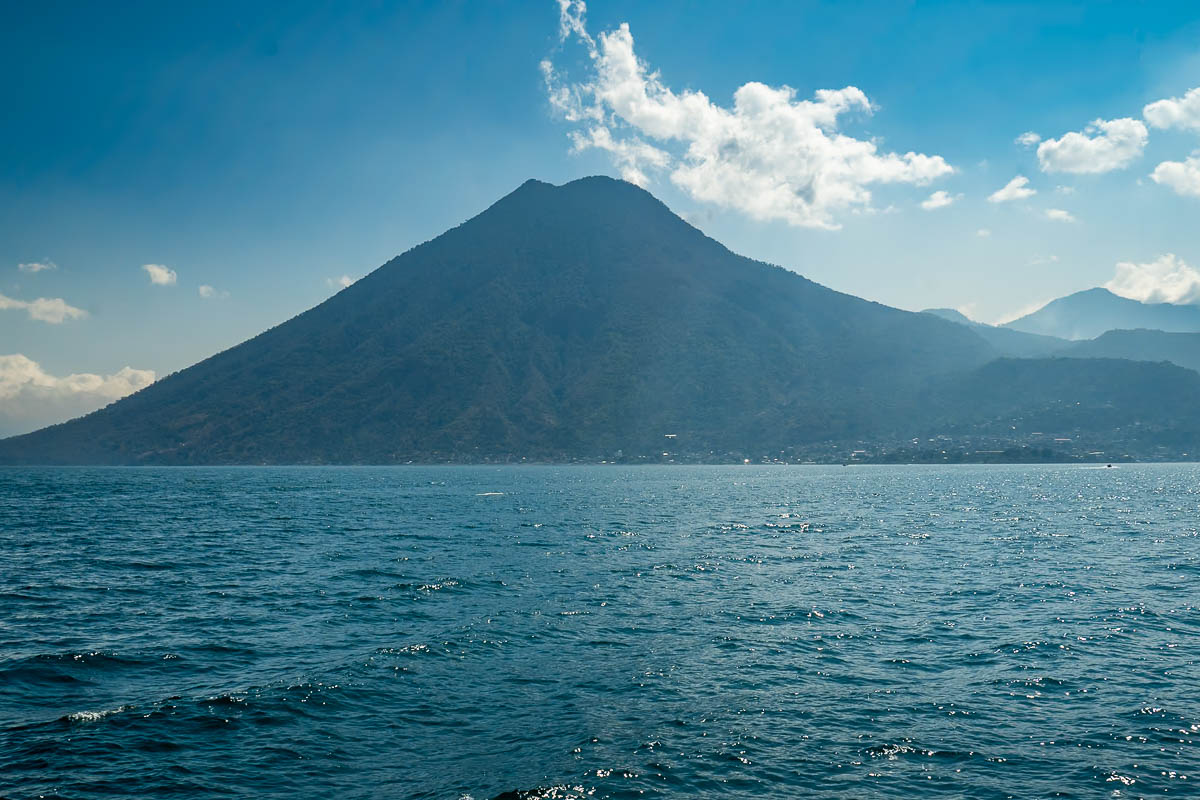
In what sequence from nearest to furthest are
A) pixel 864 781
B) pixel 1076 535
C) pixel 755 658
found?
1. pixel 864 781
2. pixel 755 658
3. pixel 1076 535

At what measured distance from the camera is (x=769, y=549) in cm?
6172

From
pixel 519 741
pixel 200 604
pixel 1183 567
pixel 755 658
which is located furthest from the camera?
pixel 1183 567

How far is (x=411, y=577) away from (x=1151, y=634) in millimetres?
40368

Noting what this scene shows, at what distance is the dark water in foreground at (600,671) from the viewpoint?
744 inches

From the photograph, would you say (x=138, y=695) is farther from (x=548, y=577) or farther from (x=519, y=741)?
(x=548, y=577)

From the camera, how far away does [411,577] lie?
47.9 m

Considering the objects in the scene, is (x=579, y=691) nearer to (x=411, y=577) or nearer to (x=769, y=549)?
(x=411, y=577)

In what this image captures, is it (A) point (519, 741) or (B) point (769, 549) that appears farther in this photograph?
(B) point (769, 549)

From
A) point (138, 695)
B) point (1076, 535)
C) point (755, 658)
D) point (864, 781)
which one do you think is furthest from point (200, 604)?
point (1076, 535)

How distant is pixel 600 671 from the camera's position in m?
27.6

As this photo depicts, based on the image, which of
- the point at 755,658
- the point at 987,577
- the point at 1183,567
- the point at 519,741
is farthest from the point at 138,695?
the point at 1183,567

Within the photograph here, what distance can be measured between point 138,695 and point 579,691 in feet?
48.4

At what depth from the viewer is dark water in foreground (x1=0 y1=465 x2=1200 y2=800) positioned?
1889cm

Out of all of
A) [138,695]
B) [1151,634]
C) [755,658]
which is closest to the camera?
[138,695]
